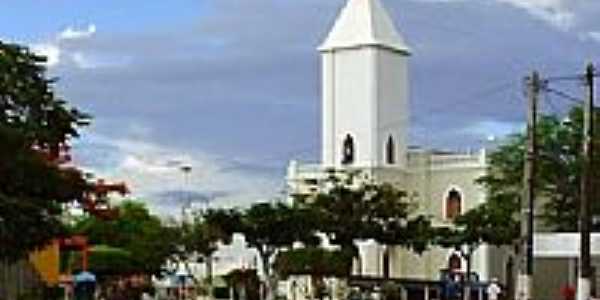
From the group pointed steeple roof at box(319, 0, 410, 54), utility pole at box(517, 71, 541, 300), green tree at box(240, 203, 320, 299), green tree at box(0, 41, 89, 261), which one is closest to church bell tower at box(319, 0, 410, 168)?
pointed steeple roof at box(319, 0, 410, 54)

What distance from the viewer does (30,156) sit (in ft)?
118

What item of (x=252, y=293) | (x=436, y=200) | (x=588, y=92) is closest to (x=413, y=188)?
(x=436, y=200)

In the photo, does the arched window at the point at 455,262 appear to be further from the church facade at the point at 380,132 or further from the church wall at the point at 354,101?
the church wall at the point at 354,101

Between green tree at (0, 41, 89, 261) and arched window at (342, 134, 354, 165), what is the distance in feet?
205

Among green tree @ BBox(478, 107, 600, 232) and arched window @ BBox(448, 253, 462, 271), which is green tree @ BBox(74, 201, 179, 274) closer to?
arched window @ BBox(448, 253, 462, 271)

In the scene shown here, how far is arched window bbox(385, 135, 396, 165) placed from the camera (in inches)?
4070

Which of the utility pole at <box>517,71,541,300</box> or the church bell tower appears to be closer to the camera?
the utility pole at <box>517,71,541,300</box>

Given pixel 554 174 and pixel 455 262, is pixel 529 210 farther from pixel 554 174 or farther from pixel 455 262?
pixel 455 262

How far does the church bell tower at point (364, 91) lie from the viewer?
335 ft

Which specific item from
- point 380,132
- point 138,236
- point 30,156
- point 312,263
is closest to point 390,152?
point 380,132

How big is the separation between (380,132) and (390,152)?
6.80ft

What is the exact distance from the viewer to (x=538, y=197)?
298 feet

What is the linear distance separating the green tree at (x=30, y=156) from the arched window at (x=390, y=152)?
63.3m

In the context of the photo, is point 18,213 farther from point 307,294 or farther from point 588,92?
point 307,294
